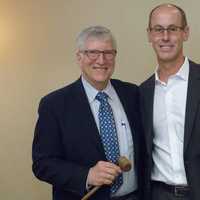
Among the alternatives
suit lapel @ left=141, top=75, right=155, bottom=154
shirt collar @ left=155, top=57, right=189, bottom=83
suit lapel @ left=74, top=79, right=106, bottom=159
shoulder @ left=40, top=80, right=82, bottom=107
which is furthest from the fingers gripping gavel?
shirt collar @ left=155, top=57, right=189, bottom=83

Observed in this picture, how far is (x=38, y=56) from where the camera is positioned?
3.04 meters

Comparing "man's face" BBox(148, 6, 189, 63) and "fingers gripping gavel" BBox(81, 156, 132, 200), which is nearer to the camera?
"fingers gripping gavel" BBox(81, 156, 132, 200)

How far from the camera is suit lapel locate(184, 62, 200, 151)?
80.1 inches

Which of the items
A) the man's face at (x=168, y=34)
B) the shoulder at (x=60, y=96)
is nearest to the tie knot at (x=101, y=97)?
the shoulder at (x=60, y=96)

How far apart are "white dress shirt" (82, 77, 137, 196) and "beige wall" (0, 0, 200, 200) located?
0.74 m

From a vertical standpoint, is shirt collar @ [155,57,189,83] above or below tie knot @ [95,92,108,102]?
above

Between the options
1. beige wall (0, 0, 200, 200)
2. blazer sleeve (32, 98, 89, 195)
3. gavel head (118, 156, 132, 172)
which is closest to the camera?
gavel head (118, 156, 132, 172)

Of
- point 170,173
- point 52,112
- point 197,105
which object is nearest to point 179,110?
point 197,105

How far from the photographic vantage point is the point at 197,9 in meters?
2.73

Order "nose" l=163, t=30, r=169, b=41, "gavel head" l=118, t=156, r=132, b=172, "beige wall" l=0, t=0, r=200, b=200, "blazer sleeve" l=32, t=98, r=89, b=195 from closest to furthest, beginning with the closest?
"gavel head" l=118, t=156, r=132, b=172
"blazer sleeve" l=32, t=98, r=89, b=195
"nose" l=163, t=30, r=169, b=41
"beige wall" l=0, t=0, r=200, b=200

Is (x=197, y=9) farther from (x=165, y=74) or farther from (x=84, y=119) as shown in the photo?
(x=84, y=119)

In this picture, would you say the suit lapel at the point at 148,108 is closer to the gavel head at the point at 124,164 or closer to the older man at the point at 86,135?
the older man at the point at 86,135

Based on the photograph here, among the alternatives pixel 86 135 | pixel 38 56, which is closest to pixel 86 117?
pixel 86 135

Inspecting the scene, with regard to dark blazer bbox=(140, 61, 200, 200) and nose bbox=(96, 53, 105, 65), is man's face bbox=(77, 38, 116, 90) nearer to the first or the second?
nose bbox=(96, 53, 105, 65)
